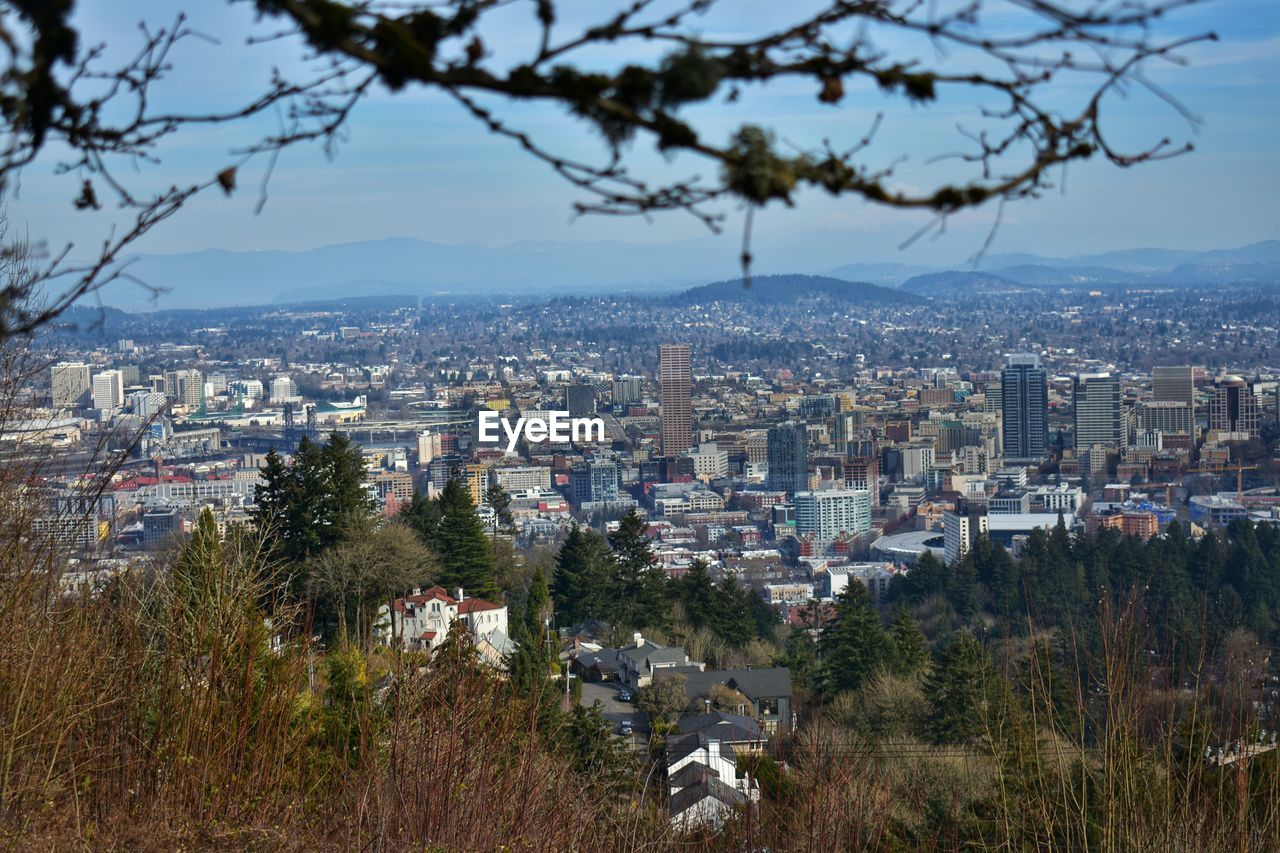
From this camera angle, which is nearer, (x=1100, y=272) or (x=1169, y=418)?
(x=1169, y=418)

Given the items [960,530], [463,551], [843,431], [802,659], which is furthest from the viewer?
[843,431]

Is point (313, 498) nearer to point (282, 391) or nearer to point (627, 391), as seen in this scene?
point (282, 391)

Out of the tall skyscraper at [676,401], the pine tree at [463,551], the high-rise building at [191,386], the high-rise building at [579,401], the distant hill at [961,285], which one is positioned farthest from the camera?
the distant hill at [961,285]

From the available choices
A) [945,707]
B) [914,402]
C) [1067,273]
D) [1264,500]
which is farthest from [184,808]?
[1067,273]

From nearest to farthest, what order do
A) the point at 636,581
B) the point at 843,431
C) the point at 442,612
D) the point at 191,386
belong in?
1. the point at 442,612
2. the point at 636,581
3. the point at 191,386
4. the point at 843,431

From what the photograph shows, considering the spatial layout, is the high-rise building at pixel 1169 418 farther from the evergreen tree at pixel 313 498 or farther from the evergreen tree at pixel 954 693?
the evergreen tree at pixel 313 498

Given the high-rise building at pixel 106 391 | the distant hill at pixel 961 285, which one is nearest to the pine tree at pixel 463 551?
the high-rise building at pixel 106 391

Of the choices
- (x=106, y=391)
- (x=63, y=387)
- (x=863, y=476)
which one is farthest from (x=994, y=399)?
(x=63, y=387)
